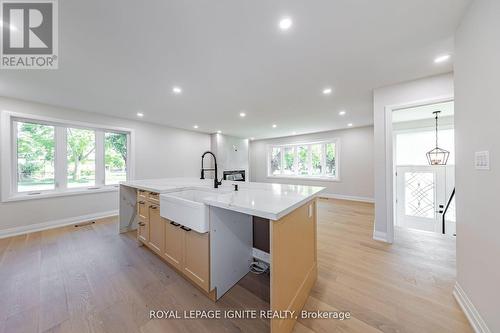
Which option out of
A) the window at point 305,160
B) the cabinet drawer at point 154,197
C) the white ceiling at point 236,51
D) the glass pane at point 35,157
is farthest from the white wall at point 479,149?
the glass pane at point 35,157

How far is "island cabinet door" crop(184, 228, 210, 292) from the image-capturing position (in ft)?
4.84

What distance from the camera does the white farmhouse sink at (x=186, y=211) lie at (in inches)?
56.0

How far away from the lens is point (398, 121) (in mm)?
4570

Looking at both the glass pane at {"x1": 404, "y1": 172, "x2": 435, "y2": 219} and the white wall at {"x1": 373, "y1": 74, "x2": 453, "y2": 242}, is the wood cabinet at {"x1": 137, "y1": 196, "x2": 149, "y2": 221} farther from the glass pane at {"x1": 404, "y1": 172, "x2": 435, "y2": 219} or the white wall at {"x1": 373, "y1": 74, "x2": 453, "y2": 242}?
the glass pane at {"x1": 404, "y1": 172, "x2": 435, "y2": 219}

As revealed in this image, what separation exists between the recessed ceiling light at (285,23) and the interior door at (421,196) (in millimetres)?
4952

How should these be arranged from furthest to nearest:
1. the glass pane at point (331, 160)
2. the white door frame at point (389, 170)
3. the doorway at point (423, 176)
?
the glass pane at point (331, 160) → the doorway at point (423, 176) → the white door frame at point (389, 170)

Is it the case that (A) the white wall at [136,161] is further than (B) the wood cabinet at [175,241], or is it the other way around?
(A) the white wall at [136,161]

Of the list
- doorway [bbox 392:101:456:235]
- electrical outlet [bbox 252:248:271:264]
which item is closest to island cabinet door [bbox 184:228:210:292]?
electrical outlet [bbox 252:248:271:264]

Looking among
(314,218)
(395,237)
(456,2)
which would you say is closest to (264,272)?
(314,218)

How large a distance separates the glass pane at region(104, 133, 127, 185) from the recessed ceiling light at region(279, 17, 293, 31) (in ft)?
14.9

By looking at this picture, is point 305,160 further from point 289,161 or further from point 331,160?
point 331,160

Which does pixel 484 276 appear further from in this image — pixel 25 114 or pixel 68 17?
pixel 25 114

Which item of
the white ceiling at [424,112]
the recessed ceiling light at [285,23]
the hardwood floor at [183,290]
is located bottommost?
the hardwood floor at [183,290]

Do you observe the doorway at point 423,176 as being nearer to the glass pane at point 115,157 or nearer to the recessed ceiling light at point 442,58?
the recessed ceiling light at point 442,58
